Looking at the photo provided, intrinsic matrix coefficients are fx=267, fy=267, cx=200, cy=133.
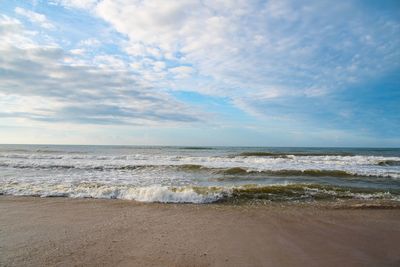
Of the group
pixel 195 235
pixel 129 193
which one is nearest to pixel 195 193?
pixel 129 193

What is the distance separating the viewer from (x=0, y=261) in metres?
3.95

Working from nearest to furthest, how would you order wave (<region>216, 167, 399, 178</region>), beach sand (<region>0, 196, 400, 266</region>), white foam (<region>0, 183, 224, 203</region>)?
beach sand (<region>0, 196, 400, 266</region>) < white foam (<region>0, 183, 224, 203</region>) < wave (<region>216, 167, 399, 178</region>)

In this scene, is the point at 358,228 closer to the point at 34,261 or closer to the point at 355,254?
the point at 355,254

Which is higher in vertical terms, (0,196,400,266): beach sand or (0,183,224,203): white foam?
(0,183,224,203): white foam

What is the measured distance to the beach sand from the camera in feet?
13.6

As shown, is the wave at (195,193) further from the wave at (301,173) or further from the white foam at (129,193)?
the wave at (301,173)

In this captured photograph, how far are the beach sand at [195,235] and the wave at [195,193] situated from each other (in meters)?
0.84

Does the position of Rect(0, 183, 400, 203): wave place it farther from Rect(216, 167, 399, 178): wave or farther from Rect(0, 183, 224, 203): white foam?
Rect(216, 167, 399, 178): wave

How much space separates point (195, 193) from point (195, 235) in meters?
3.40

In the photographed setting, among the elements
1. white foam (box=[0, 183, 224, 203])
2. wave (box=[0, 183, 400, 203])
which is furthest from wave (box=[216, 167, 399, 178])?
white foam (box=[0, 183, 224, 203])

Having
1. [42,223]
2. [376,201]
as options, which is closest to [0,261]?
[42,223]

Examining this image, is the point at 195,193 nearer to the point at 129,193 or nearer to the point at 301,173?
the point at 129,193

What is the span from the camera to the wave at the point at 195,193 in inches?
333

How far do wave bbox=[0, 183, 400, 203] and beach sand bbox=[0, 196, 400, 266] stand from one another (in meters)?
0.84
